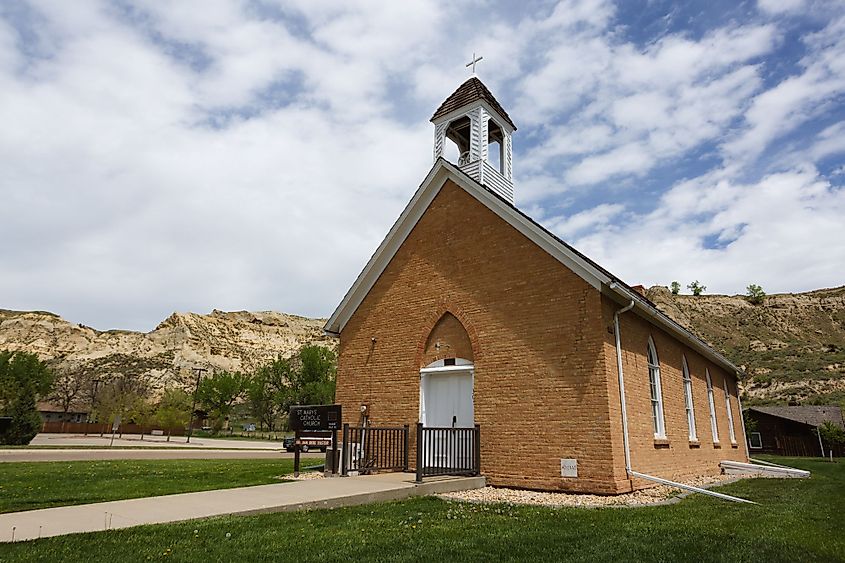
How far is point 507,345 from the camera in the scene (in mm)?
11984

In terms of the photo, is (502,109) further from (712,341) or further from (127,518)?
(712,341)

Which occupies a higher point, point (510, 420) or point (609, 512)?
point (510, 420)

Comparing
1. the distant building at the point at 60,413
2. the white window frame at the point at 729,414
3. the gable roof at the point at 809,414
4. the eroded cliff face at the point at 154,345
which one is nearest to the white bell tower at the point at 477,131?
the white window frame at the point at 729,414

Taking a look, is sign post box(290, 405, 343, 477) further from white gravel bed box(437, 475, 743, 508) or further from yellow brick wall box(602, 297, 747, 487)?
yellow brick wall box(602, 297, 747, 487)

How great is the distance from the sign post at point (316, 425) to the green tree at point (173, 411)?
51.7m

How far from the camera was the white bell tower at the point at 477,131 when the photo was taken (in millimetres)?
15367

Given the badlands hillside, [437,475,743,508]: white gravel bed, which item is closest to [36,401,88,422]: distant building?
the badlands hillside

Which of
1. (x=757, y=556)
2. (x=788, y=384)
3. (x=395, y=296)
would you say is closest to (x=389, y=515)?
(x=757, y=556)

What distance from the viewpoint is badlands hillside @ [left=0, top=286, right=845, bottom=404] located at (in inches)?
2504

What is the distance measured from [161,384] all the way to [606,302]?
85.7m

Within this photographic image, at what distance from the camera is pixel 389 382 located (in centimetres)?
1387

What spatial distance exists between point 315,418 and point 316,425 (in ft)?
0.53

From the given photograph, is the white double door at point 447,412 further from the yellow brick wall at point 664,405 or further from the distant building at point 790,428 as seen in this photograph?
the distant building at point 790,428

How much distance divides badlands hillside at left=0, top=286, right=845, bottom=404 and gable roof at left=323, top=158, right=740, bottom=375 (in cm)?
5738
